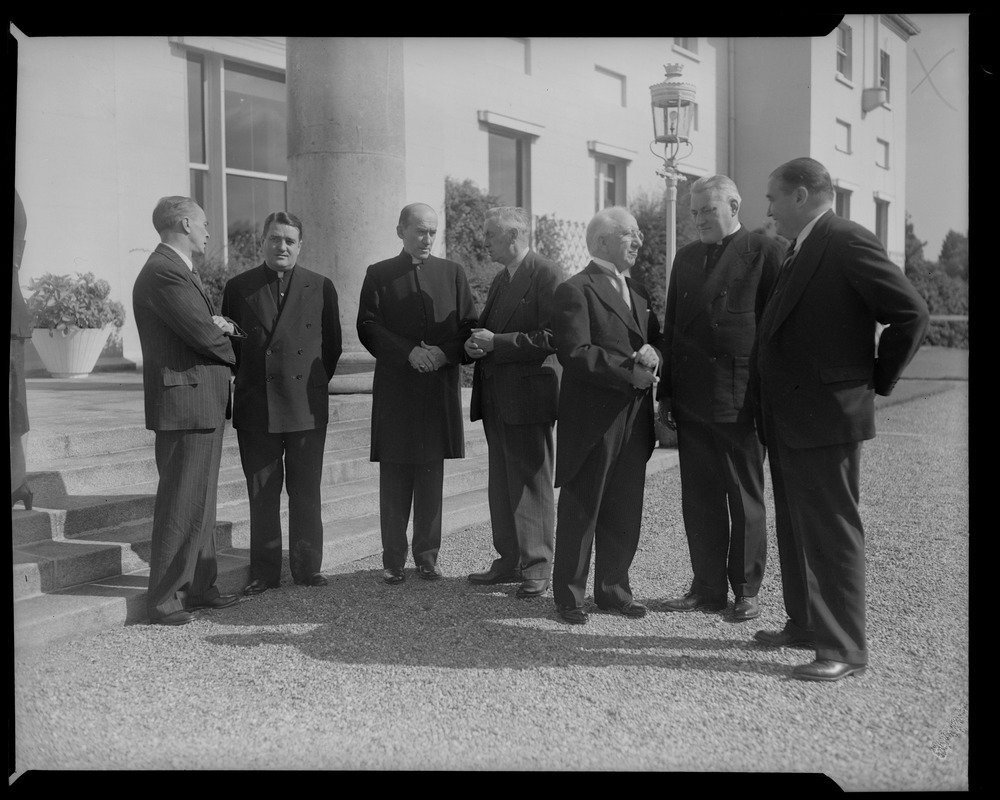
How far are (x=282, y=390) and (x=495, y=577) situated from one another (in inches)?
54.8

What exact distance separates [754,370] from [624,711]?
4.66 ft

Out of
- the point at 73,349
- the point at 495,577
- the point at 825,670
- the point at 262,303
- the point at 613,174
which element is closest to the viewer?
the point at 825,670

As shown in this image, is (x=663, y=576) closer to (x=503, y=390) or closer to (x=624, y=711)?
(x=503, y=390)

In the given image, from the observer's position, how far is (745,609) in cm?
416

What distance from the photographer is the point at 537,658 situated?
376 centimetres

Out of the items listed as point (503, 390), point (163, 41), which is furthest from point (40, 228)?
point (503, 390)

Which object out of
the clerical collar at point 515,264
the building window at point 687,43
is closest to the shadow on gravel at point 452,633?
the clerical collar at point 515,264

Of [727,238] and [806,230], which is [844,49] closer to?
[806,230]

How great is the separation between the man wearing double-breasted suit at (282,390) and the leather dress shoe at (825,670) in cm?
229

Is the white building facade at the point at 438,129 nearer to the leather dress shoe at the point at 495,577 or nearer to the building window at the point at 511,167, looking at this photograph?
the building window at the point at 511,167

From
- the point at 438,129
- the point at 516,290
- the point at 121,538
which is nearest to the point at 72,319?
the point at 121,538

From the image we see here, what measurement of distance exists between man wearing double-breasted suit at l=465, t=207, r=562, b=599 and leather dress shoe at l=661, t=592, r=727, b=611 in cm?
64

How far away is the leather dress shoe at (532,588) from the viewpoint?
4.57 meters

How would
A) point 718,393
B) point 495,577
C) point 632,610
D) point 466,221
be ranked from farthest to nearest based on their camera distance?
point 466,221 < point 495,577 < point 632,610 < point 718,393
